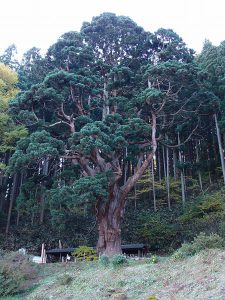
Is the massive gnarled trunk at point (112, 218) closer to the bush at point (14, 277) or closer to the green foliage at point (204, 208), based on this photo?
the bush at point (14, 277)

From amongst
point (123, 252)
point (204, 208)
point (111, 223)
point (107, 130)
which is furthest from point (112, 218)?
point (204, 208)

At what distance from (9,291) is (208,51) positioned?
19.3 m

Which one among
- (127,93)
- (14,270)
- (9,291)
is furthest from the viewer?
(127,93)

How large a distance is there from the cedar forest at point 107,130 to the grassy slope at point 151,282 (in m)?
3.69

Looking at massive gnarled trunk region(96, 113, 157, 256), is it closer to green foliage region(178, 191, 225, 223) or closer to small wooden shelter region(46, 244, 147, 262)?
small wooden shelter region(46, 244, 147, 262)

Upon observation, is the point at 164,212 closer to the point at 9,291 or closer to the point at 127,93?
the point at 127,93

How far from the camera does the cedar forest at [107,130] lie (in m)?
13.9

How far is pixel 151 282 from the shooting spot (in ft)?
25.1

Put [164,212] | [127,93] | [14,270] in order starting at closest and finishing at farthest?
1. [14,270]
2. [127,93]
3. [164,212]

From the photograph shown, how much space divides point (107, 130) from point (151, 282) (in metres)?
8.04

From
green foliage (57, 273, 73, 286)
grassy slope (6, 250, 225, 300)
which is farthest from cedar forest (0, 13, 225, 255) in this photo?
grassy slope (6, 250, 225, 300)

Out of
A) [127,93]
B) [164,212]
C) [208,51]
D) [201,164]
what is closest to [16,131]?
[127,93]

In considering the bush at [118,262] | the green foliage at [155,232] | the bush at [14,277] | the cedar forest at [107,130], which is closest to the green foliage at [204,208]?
the cedar forest at [107,130]

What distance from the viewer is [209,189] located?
21.3 m
